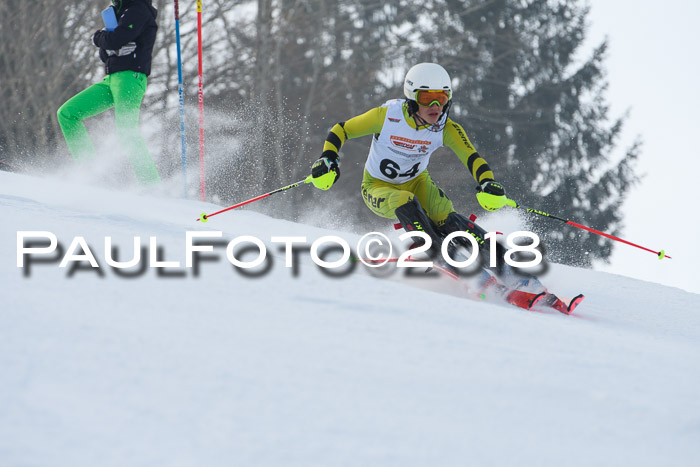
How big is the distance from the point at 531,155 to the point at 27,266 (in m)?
19.8

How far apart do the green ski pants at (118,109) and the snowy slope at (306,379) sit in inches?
104

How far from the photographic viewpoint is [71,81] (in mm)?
17047

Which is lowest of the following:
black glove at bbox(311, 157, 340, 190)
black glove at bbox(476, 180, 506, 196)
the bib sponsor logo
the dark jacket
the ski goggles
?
black glove at bbox(476, 180, 506, 196)

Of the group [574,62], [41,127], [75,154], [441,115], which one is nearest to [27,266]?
[441,115]

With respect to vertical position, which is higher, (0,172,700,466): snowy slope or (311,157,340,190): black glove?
(311,157,340,190): black glove

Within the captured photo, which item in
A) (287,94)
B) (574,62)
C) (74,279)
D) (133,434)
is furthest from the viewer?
(574,62)

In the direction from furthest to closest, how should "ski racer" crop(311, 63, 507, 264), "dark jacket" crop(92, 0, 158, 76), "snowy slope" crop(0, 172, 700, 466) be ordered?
"dark jacket" crop(92, 0, 158, 76) < "ski racer" crop(311, 63, 507, 264) < "snowy slope" crop(0, 172, 700, 466)

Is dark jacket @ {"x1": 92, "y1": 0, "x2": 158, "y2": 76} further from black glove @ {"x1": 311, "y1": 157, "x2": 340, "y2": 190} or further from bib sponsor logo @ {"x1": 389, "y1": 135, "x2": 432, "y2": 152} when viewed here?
bib sponsor logo @ {"x1": 389, "y1": 135, "x2": 432, "y2": 152}

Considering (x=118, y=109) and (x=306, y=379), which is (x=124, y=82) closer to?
(x=118, y=109)

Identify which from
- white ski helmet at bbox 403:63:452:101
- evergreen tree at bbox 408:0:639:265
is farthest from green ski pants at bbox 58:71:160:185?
evergreen tree at bbox 408:0:639:265

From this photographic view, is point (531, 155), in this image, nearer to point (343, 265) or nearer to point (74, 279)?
point (343, 265)

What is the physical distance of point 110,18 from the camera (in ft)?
16.7

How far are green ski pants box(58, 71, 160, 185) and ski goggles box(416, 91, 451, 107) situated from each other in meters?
2.23

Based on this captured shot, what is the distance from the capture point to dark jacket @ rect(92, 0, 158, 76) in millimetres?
5055
